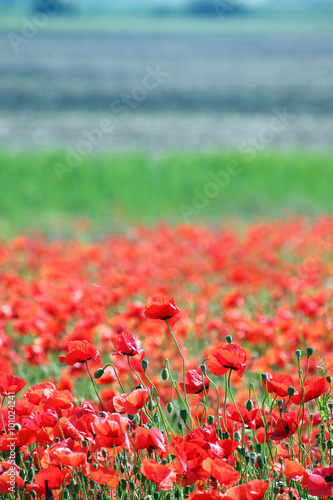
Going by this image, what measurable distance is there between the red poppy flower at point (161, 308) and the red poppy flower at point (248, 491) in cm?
48

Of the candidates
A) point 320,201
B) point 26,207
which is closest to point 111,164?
point 26,207

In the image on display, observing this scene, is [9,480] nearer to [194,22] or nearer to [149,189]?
[149,189]

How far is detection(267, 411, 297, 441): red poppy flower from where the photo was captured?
1.68m

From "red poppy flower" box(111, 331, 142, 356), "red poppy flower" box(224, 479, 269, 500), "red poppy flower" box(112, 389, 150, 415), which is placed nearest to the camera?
"red poppy flower" box(224, 479, 269, 500)

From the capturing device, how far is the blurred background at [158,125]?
1057 centimetres

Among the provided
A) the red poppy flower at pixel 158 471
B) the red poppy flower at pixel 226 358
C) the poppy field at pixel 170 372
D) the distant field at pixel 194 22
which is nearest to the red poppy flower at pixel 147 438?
the poppy field at pixel 170 372

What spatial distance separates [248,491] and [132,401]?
37cm

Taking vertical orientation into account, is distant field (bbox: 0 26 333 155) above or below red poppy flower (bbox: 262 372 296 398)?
above

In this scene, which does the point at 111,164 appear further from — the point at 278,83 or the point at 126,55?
the point at 126,55

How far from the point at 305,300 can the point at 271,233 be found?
12.2 ft

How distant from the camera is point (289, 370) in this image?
3020 millimetres

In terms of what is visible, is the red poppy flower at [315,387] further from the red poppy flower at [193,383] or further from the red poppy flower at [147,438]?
the red poppy flower at [147,438]

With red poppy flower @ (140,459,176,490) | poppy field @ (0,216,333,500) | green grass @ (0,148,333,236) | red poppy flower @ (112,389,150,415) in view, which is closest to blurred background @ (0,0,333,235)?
green grass @ (0,148,333,236)

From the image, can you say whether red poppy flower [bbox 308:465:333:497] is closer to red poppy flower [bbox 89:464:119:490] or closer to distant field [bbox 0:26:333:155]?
red poppy flower [bbox 89:464:119:490]
